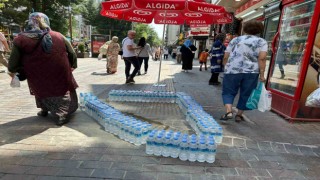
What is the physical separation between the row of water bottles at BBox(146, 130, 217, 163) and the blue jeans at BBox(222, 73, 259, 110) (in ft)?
5.55

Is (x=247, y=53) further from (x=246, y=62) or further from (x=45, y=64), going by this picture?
(x=45, y=64)

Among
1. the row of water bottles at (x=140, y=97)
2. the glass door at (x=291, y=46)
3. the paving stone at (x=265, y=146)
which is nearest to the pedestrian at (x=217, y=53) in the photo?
the glass door at (x=291, y=46)

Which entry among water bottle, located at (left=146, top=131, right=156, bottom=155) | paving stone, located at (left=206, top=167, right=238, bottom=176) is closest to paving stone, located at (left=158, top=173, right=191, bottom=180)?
paving stone, located at (left=206, top=167, right=238, bottom=176)

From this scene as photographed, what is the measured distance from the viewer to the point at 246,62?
439cm

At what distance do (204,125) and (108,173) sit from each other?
164 centimetres

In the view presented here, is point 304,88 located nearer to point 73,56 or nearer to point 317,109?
point 317,109

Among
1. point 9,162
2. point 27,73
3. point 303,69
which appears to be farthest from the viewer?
point 303,69

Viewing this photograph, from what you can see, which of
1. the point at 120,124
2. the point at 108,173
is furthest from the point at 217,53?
the point at 108,173

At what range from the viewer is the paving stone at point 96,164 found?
9.35 feet

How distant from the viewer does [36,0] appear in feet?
81.9

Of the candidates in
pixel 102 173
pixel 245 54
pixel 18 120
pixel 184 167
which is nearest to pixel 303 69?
pixel 245 54

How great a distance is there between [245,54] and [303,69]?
1370 millimetres

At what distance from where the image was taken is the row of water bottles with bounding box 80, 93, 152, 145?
3.50 m

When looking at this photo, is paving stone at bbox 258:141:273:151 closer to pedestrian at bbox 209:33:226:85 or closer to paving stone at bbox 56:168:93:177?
paving stone at bbox 56:168:93:177
